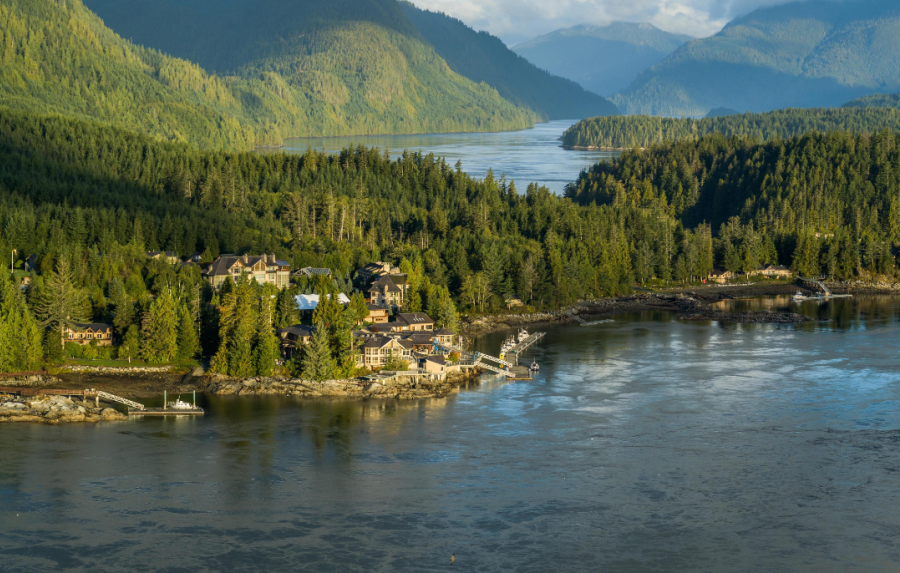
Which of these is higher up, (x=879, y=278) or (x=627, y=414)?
(x=879, y=278)

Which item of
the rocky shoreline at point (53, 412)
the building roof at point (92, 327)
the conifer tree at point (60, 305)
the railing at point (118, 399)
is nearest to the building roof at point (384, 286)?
the building roof at point (92, 327)

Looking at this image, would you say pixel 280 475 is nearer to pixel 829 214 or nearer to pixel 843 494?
pixel 843 494

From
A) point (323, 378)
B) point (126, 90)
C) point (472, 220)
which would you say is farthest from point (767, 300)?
point (126, 90)

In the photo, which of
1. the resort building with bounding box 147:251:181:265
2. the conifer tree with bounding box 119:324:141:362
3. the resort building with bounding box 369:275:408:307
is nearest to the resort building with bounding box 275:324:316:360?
the conifer tree with bounding box 119:324:141:362

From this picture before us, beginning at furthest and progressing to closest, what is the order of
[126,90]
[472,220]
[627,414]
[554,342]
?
1. [126,90]
2. [472,220]
3. [554,342]
4. [627,414]

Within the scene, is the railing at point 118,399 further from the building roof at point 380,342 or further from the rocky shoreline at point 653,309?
the rocky shoreline at point 653,309
